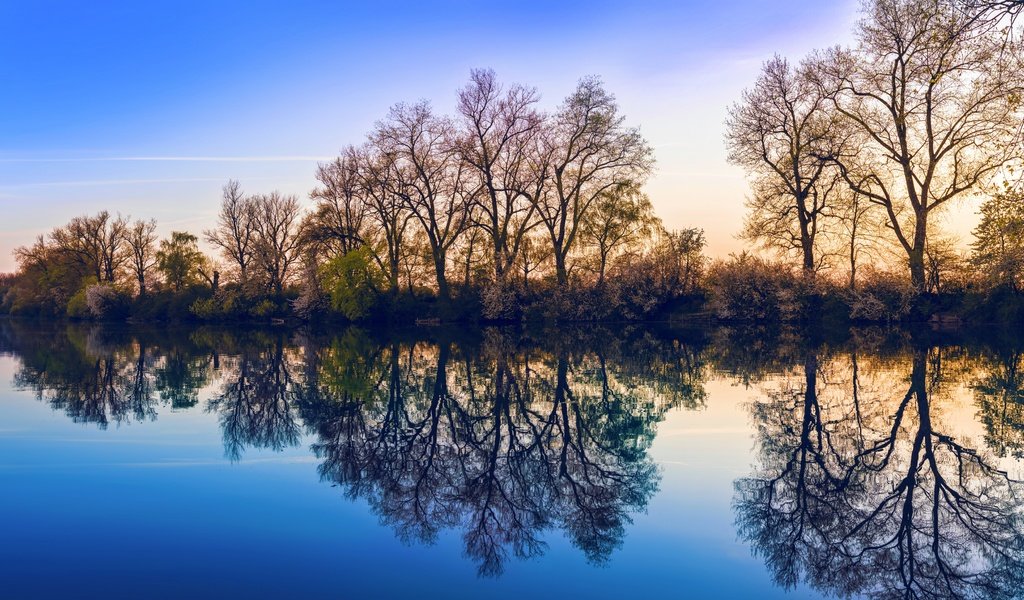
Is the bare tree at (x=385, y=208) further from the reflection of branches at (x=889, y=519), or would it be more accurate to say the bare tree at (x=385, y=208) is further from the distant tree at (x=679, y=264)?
the reflection of branches at (x=889, y=519)

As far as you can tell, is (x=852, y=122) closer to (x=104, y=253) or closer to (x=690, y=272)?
(x=690, y=272)

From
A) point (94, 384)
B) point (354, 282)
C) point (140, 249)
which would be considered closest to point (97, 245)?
point (140, 249)

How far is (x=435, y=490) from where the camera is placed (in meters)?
6.59

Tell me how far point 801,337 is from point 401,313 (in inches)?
961

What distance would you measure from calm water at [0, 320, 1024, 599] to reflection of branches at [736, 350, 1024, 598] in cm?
2

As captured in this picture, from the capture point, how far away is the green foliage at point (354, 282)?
40.3 m

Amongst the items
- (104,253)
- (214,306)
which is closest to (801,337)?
(214,306)

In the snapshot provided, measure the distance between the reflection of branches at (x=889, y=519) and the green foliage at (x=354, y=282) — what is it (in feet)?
114

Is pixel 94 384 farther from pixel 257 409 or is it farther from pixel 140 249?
pixel 140 249

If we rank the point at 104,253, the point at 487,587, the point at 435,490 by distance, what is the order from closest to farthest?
1. the point at 487,587
2. the point at 435,490
3. the point at 104,253

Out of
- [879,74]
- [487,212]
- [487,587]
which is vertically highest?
[879,74]

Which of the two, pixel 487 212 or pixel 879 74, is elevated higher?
pixel 879 74

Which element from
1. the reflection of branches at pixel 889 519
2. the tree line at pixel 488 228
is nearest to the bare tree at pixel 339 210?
the tree line at pixel 488 228

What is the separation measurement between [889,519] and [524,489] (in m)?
3.07
